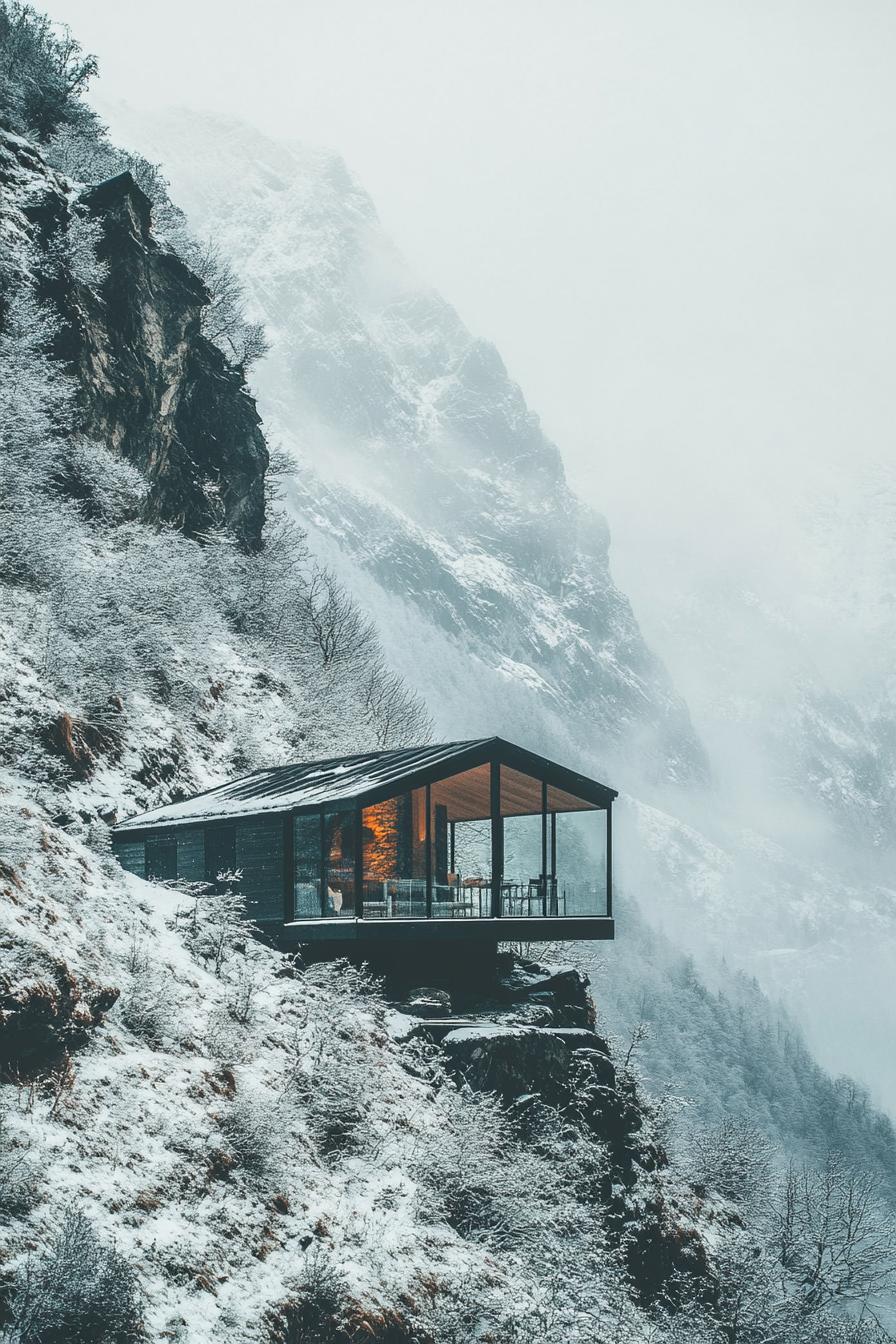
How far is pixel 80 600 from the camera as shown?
28.1 metres

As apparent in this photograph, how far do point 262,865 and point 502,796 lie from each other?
22.2ft

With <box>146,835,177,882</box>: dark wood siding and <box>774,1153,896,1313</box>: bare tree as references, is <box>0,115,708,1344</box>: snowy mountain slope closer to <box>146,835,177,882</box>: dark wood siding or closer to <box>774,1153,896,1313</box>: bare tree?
<box>146,835,177,882</box>: dark wood siding

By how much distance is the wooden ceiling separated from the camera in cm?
2722

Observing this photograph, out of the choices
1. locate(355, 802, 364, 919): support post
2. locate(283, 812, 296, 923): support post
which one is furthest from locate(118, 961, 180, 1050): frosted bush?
locate(283, 812, 296, 923): support post

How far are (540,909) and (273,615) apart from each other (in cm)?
2335

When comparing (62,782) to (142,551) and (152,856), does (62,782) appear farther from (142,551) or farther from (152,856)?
(142,551)

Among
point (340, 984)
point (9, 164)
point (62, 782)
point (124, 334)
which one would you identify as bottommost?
point (340, 984)

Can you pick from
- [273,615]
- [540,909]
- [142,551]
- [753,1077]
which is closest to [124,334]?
[142,551]

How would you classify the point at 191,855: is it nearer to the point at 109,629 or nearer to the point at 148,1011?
the point at 109,629

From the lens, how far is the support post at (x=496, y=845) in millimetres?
25422

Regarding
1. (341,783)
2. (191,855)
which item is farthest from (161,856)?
(341,783)

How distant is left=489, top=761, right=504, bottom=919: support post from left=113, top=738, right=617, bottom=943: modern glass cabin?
0.03m

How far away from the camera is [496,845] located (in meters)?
26.0

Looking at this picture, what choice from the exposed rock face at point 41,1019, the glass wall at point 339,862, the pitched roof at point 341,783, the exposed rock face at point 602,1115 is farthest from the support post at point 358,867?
the exposed rock face at point 41,1019
